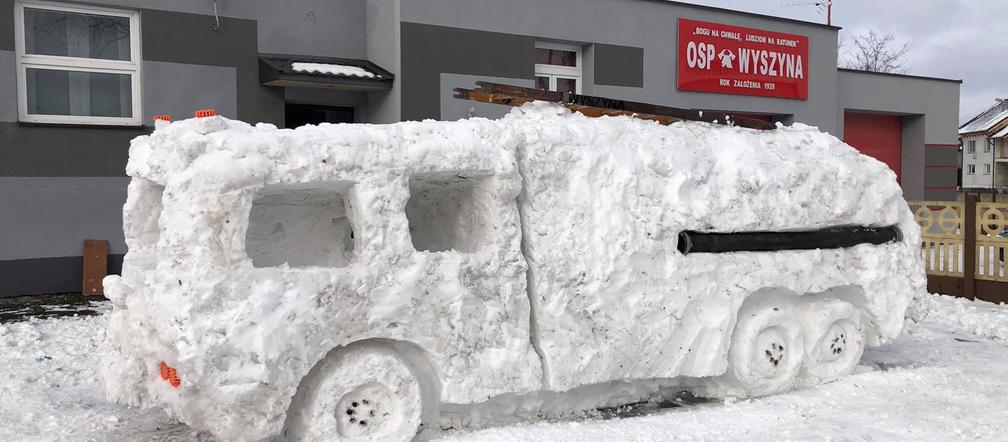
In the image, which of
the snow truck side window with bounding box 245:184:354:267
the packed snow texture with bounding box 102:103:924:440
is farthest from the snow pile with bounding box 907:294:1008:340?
the snow truck side window with bounding box 245:184:354:267

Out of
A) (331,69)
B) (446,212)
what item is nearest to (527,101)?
(446,212)

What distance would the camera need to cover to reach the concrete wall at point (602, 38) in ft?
38.4

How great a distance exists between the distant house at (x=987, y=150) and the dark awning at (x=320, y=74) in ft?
134

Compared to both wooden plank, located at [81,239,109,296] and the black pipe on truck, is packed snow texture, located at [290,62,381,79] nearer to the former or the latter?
wooden plank, located at [81,239,109,296]

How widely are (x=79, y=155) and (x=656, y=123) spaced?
717 cm

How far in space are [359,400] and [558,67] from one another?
957 centimetres

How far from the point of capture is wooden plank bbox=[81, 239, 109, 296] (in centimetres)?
978

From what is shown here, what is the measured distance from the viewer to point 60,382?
20.1 ft

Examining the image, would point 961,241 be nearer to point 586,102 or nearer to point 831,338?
point 831,338

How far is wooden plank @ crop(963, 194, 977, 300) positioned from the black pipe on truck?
491 cm

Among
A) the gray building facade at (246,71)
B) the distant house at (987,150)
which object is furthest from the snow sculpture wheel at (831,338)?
the distant house at (987,150)

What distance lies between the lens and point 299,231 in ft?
17.9

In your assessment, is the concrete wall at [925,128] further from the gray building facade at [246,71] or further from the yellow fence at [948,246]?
the yellow fence at [948,246]

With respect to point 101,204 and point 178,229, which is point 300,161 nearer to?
point 178,229
